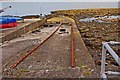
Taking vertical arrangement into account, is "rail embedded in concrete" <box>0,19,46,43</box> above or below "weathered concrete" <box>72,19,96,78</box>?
above

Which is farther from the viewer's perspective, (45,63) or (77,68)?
(45,63)

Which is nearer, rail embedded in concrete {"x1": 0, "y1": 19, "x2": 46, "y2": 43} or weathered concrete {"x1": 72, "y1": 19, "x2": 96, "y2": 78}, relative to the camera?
weathered concrete {"x1": 72, "y1": 19, "x2": 96, "y2": 78}

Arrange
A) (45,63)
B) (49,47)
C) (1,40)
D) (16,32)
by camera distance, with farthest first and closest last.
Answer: (16,32) → (1,40) → (49,47) → (45,63)

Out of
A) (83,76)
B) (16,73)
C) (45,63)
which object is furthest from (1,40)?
(83,76)

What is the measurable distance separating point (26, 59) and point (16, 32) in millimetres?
5984

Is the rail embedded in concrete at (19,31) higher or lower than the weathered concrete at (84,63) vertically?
higher

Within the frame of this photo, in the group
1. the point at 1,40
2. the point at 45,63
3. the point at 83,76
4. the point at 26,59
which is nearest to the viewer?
the point at 83,76

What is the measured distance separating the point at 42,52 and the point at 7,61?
1699 mm

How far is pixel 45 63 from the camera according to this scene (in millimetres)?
7520

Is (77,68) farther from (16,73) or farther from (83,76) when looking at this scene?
(16,73)

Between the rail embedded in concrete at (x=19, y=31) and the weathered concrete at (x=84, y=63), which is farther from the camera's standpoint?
the rail embedded in concrete at (x=19, y=31)

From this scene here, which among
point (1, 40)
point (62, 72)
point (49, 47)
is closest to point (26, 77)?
point (62, 72)

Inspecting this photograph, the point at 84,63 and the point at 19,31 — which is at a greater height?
the point at 19,31

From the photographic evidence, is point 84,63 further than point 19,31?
No
